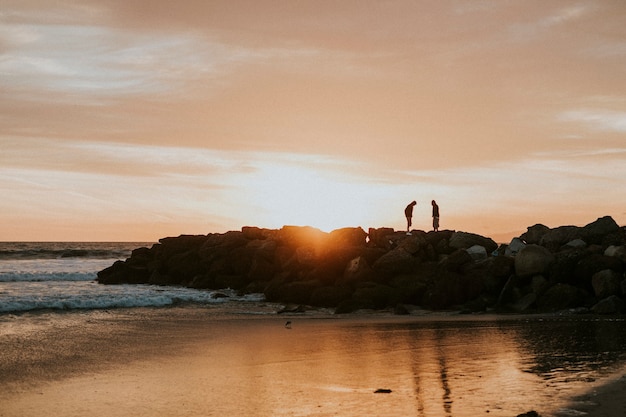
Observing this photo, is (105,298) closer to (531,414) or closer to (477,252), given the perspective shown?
(477,252)

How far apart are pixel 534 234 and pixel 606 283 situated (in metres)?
10.3

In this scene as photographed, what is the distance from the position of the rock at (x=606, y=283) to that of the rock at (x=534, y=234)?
29.7 feet

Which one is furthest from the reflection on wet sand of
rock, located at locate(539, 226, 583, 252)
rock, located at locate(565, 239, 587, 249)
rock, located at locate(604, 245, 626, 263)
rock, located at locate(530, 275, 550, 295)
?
rock, located at locate(539, 226, 583, 252)

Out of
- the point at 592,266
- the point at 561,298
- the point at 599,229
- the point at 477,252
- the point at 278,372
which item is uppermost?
the point at 599,229

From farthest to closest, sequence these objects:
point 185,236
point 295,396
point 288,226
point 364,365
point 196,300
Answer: point 185,236 → point 288,226 → point 196,300 → point 364,365 → point 295,396

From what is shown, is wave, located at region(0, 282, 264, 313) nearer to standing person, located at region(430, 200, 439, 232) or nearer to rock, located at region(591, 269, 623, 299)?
standing person, located at region(430, 200, 439, 232)

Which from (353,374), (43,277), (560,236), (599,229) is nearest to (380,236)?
(560,236)

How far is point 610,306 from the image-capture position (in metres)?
24.5

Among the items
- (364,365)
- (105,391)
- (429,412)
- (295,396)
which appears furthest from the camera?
(364,365)

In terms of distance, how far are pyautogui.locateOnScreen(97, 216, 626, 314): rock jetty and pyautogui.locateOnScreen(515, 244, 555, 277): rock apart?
0.04 meters

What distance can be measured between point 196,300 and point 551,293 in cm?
1517

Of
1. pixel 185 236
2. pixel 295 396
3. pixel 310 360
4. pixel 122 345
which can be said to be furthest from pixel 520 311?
pixel 185 236

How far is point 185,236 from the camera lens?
4603cm

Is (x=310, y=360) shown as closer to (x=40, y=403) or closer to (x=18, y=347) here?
(x=40, y=403)
